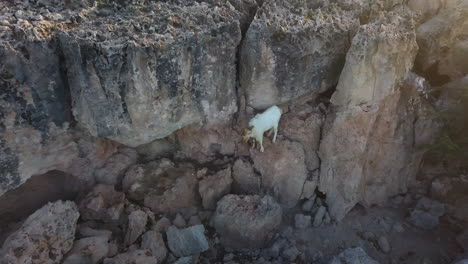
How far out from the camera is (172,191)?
8648 millimetres

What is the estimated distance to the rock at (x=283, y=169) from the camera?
9.18 meters

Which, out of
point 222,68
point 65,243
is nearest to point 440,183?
point 222,68

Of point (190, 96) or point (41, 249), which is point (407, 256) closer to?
point (190, 96)

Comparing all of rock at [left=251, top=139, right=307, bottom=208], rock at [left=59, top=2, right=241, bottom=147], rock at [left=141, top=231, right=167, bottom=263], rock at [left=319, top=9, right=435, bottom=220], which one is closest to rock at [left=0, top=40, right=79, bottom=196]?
rock at [left=59, top=2, right=241, bottom=147]

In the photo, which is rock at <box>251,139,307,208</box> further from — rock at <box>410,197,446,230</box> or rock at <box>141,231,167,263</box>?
rock at <box>410,197,446,230</box>

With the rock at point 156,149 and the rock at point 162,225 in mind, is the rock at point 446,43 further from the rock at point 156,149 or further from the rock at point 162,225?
the rock at point 162,225

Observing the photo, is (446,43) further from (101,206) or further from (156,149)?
(101,206)

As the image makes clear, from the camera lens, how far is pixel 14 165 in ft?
23.7

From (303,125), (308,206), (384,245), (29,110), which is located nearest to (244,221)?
(308,206)

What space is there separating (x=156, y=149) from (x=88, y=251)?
97.8 inches

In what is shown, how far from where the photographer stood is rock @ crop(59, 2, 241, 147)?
282 inches

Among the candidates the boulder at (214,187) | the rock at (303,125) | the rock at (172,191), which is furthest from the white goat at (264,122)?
the rock at (172,191)

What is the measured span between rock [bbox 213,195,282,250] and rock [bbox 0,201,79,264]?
2811mm

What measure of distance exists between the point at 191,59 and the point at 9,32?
300 centimetres
